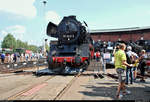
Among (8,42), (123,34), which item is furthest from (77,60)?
(8,42)

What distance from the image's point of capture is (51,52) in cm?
1223

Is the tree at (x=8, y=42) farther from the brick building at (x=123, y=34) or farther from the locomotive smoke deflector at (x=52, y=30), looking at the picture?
the locomotive smoke deflector at (x=52, y=30)

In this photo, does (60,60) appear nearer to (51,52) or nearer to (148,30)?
(51,52)

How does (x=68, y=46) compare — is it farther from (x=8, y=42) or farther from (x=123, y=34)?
(x=8, y=42)

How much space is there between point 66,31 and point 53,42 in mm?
1395

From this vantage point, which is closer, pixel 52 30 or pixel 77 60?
pixel 77 60

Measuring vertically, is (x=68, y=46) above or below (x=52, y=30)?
below

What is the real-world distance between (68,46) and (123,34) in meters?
25.8

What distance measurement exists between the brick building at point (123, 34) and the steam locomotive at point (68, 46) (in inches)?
903

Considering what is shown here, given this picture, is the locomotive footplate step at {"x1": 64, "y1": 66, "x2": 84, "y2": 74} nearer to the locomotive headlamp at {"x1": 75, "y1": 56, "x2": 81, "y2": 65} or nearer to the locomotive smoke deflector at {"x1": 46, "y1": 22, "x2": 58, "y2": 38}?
the locomotive headlamp at {"x1": 75, "y1": 56, "x2": 81, "y2": 65}

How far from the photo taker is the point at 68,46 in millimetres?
12523

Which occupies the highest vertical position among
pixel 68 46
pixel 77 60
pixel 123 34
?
pixel 123 34

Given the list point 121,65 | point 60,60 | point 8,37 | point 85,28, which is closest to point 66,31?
point 85,28

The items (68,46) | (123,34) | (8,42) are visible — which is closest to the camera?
(68,46)
